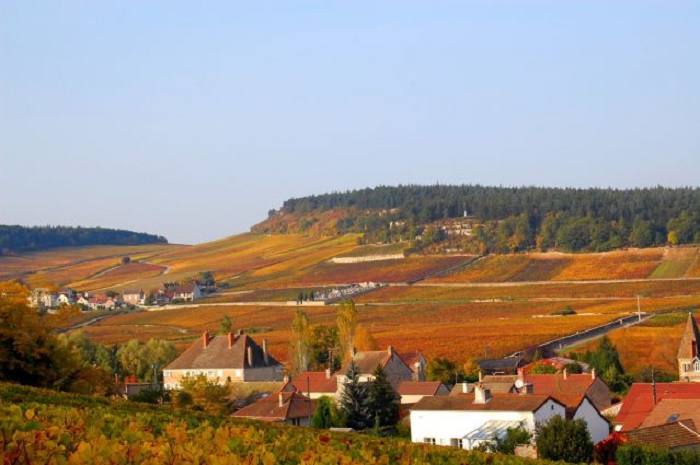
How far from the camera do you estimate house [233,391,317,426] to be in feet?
161

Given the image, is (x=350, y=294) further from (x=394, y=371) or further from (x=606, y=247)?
(x=394, y=371)

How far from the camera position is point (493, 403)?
42.2 metres

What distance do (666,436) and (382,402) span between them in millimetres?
19100

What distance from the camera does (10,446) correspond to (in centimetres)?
653

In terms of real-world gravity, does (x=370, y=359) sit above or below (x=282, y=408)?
above

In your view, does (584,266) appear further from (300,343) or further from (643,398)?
(643,398)

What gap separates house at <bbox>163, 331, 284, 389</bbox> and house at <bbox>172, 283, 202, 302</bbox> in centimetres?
7703

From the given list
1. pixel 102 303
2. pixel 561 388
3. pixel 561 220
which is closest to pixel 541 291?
pixel 561 220

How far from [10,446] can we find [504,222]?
543ft

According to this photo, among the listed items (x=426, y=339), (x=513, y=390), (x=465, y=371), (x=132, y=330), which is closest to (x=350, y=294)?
(x=132, y=330)

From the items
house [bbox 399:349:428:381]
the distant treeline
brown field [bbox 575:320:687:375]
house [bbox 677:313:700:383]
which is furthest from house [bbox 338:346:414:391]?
the distant treeline

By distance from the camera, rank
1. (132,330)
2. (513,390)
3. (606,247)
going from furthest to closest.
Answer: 1. (606,247)
2. (132,330)
3. (513,390)

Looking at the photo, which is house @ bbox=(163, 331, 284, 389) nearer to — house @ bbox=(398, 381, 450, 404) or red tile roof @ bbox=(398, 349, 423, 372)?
red tile roof @ bbox=(398, 349, 423, 372)

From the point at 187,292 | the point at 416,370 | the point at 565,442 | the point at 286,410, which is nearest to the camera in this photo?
the point at 565,442
